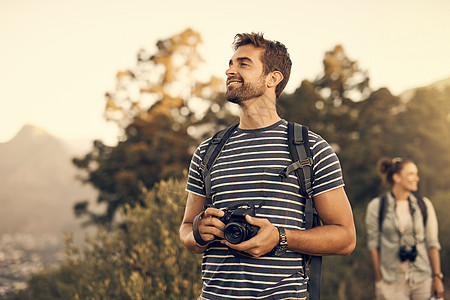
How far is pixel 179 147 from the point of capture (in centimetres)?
2222

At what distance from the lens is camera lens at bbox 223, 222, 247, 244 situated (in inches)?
76.4

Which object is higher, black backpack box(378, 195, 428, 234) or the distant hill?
the distant hill

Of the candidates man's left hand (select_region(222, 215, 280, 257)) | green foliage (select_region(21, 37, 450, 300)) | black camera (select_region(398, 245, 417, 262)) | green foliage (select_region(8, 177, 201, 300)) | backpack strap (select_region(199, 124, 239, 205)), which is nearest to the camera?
man's left hand (select_region(222, 215, 280, 257))

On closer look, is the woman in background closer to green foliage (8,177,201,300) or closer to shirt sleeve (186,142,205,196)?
green foliage (8,177,201,300)

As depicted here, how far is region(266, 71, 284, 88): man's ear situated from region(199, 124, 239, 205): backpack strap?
1.24ft

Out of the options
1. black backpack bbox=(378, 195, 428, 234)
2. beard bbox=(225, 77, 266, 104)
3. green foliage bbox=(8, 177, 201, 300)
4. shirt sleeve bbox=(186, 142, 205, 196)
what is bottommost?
green foliage bbox=(8, 177, 201, 300)

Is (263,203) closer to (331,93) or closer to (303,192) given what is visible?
(303,192)

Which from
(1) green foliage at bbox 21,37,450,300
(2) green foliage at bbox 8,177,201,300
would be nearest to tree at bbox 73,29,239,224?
(1) green foliage at bbox 21,37,450,300

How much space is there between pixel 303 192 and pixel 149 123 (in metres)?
22.2

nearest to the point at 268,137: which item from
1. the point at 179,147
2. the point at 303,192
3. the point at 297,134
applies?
the point at 297,134

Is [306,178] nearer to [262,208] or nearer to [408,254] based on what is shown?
[262,208]

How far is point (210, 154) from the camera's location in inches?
99.8

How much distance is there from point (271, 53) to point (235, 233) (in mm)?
1284

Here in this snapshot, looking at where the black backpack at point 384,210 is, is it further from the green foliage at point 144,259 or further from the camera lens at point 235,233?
the camera lens at point 235,233
